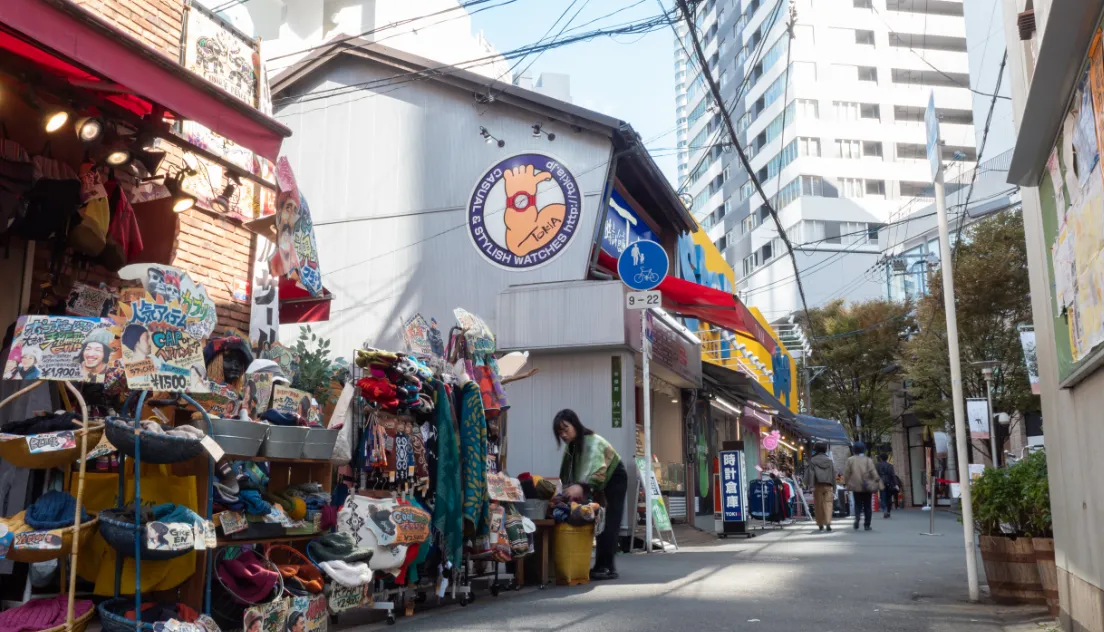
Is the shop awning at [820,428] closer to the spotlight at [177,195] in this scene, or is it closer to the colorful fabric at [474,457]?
the colorful fabric at [474,457]

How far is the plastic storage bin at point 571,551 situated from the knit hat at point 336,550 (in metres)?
3.14

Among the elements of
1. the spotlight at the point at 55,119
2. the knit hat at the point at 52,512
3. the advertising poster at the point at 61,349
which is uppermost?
the spotlight at the point at 55,119

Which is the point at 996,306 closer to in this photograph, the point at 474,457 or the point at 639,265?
the point at 639,265

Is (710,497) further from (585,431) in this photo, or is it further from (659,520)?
(585,431)

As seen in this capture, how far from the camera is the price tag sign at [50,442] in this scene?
484cm

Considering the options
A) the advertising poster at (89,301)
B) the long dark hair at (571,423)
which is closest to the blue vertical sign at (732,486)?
the long dark hair at (571,423)

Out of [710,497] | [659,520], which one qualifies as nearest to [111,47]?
[659,520]

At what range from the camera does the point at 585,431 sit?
1009 cm

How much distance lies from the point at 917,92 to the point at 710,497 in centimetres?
5259

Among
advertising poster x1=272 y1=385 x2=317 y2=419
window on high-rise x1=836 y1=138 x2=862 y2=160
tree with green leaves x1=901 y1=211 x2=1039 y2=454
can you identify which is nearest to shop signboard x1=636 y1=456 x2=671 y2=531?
advertising poster x1=272 y1=385 x2=317 y2=419

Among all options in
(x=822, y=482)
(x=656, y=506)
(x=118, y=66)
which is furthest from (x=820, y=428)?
(x=118, y=66)

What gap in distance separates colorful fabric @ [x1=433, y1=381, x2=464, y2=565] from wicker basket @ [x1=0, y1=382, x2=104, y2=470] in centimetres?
312

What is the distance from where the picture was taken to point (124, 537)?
4.92 meters

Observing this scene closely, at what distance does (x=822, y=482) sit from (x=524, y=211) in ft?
29.9
